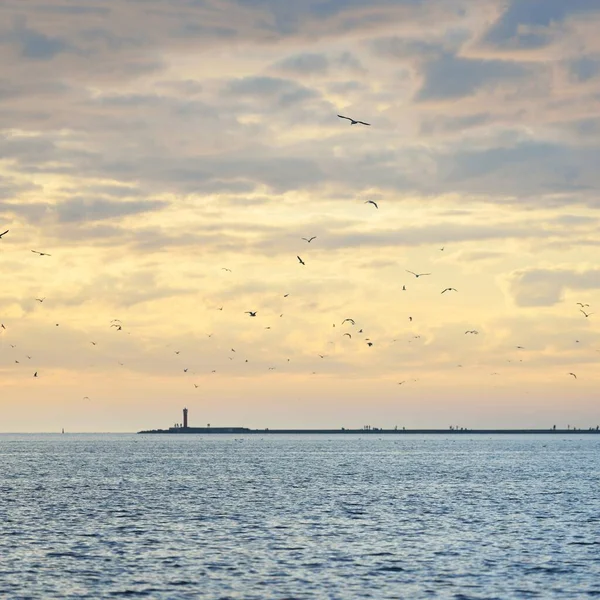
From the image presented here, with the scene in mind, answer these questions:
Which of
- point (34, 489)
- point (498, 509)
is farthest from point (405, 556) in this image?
point (34, 489)

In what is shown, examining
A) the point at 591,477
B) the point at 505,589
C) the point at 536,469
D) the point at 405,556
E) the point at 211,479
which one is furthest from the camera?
the point at 536,469

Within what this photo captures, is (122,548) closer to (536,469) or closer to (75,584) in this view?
(75,584)

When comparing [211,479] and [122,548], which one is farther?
[211,479]

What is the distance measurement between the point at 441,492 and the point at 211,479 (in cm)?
3690

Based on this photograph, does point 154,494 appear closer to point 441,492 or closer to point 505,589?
point 441,492

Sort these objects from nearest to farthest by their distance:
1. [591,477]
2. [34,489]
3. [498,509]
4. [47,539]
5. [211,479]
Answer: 1. [47,539]
2. [498,509]
3. [34,489]
4. [211,479]
5. [591,477]

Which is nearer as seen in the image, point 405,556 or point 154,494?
point 405,556

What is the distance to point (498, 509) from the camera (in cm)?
8806

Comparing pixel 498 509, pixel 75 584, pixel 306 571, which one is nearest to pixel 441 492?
pixel 498 509

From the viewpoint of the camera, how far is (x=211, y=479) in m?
132

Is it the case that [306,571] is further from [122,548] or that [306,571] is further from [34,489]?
[34,489]

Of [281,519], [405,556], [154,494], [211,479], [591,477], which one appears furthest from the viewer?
[591,477]

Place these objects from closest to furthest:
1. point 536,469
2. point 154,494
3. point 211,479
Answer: point 154,494 → point 211,479 → point 536,469

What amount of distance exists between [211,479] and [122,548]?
7132 centimetres
